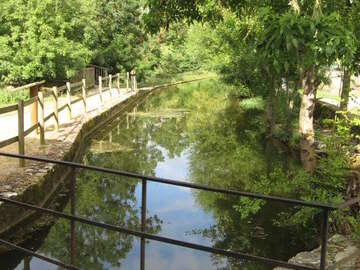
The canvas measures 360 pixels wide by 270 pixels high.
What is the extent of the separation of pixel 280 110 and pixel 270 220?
29.6 feet

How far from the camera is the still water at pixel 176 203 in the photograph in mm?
7164

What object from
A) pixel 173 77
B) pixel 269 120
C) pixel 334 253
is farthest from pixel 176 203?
pixel 173 77

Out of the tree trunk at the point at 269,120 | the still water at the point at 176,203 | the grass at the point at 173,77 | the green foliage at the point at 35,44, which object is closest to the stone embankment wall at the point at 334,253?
the still water at the point at 176,203

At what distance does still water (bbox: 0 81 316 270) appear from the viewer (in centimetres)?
716

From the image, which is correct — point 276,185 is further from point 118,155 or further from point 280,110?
point 280,110

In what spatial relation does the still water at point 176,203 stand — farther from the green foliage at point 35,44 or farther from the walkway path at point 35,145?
the green foliage at point 35,44

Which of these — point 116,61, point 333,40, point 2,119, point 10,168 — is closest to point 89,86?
point 116,61

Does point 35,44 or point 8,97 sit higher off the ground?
point 35,44

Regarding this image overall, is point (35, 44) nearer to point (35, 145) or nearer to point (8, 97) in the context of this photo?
point (8, 97)

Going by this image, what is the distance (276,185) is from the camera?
7.95 m

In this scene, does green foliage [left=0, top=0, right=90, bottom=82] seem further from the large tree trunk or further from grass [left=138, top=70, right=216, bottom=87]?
grass [left=138, top=70, right=216, bottom=87]

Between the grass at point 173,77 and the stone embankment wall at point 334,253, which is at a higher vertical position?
the grass at point 173,77

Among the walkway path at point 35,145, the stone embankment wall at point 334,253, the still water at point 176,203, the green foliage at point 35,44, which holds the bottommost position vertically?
the still water at point 176,203

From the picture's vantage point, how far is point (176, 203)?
32.3ft
